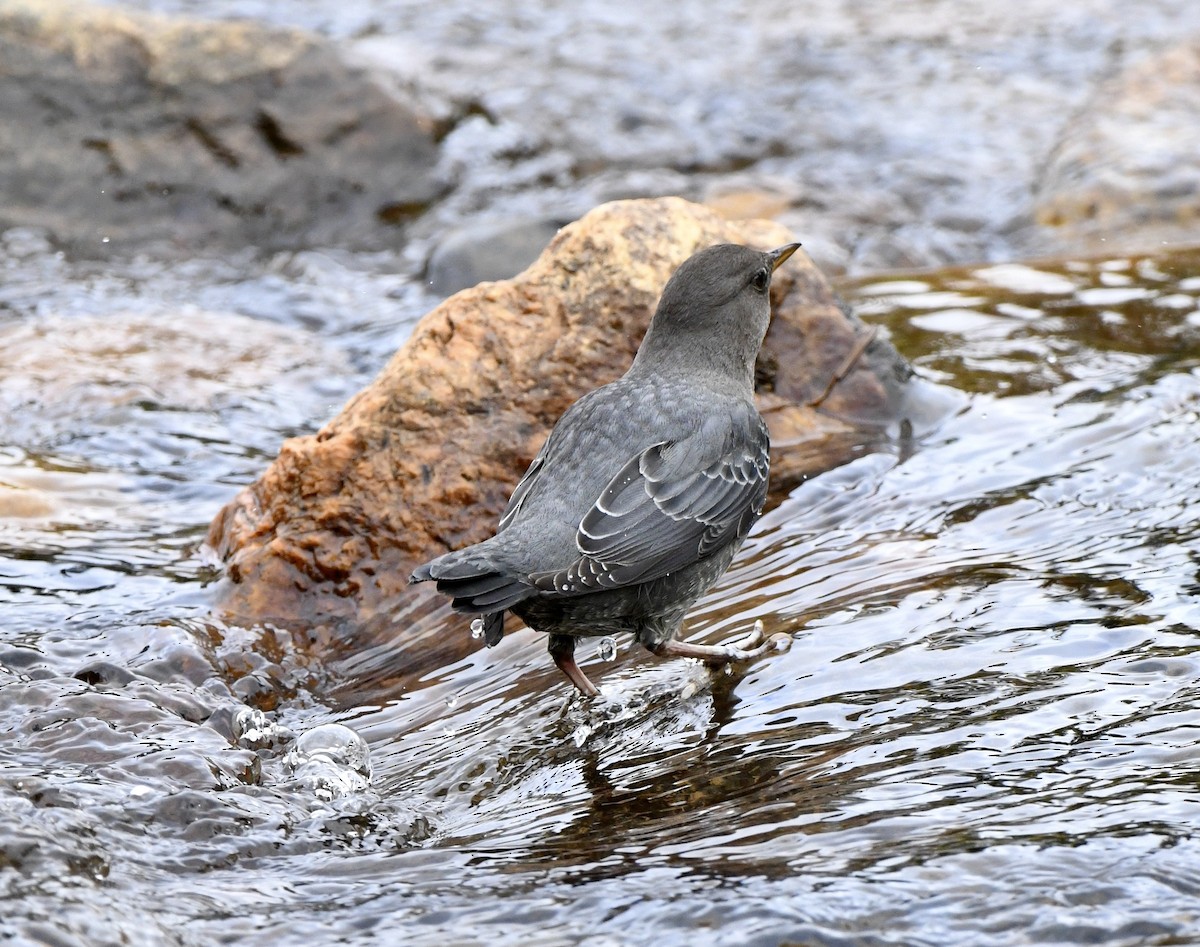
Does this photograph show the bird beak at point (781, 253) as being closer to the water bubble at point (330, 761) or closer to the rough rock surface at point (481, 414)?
the rough rock surface at point (481, 414)

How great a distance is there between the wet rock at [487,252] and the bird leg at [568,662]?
4.55 metres

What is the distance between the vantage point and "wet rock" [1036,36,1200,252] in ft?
31.1

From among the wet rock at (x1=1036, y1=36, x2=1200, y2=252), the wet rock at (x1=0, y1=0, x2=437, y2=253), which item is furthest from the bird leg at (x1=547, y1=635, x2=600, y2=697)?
the wet rock at (x1=0, y1=0, x2=437, y2=253)

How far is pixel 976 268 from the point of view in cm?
820

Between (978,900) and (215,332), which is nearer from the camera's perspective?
(978,900)

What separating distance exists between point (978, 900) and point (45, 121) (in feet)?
30.4

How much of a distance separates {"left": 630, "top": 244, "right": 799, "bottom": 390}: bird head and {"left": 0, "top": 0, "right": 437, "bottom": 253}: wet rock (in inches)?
240

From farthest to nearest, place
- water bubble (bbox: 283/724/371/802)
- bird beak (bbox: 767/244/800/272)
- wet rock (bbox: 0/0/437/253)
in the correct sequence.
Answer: wet rock (bbox: 0/0/437/253)
bird beak (bbox: 767/244/800/272)
water bubble (bbox: 283/724/371/802)

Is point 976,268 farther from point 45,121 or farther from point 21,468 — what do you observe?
point 45,121

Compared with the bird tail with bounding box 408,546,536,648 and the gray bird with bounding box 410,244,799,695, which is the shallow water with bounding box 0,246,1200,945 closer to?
the gray bird with bounding box 410,244,799,695

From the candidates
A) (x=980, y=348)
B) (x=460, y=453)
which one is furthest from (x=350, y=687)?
(x=980, y=348)

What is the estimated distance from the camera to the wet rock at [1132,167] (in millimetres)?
9469

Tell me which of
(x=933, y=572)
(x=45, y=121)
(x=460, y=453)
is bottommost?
(x=933, y=572)

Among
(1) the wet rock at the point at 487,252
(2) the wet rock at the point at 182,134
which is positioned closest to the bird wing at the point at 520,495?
(1) the wet rock at the point at 487,252
